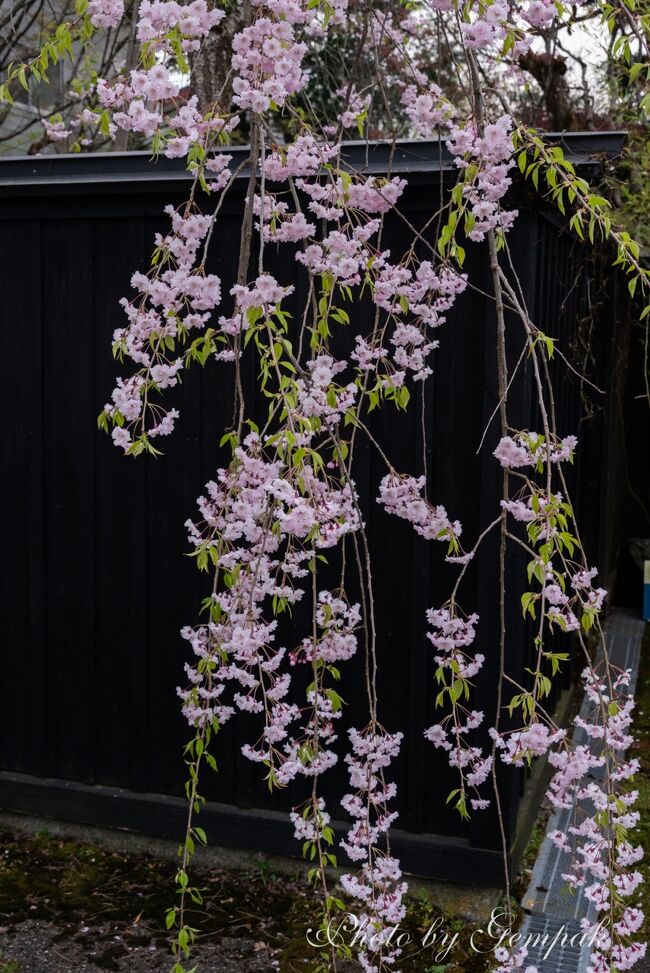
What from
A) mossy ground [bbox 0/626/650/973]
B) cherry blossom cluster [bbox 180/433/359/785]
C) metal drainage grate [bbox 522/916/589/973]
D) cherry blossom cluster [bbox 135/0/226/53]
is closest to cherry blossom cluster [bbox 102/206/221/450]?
cherry blossom cluster [bbox 180/433/359/785]

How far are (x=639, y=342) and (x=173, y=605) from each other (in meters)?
4.88

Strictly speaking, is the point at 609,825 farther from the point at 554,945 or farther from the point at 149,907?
the point at 149,907

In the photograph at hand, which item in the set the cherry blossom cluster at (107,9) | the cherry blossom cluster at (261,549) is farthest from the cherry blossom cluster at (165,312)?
the cherry blossom cluster at (107,9)

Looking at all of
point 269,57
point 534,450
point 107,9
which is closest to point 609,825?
point 534,450

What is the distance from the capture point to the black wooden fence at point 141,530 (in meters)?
3.23

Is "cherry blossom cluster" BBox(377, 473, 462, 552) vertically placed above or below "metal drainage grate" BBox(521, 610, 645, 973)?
above

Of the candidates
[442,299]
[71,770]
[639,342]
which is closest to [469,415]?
[442,299]

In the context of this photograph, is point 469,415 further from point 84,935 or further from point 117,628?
point 84,935

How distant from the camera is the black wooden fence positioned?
127 inches

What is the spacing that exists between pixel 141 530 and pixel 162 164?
1.24 metres

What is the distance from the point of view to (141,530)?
363 centimetres

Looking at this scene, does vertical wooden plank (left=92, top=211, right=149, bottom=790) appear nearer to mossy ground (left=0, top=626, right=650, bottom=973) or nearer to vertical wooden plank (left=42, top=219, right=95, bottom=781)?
vertical wooden plank (left=42, top=219, right=95, bottom=781)

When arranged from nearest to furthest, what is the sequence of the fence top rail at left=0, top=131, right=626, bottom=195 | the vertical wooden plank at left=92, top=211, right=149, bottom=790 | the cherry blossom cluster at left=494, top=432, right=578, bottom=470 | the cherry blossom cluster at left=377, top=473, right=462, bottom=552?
the cherry blossom cluster at left=494, top=432, right=578, bottom=470
the cherry blossom cluster at left=377, top=473, right=462, bottom=552
the fence top rail at left=0, top=131, right=626, bottom=195
the vertical wooden plank at left=92, top=211, right=149, bottom=790

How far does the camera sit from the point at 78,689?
3.76 m
